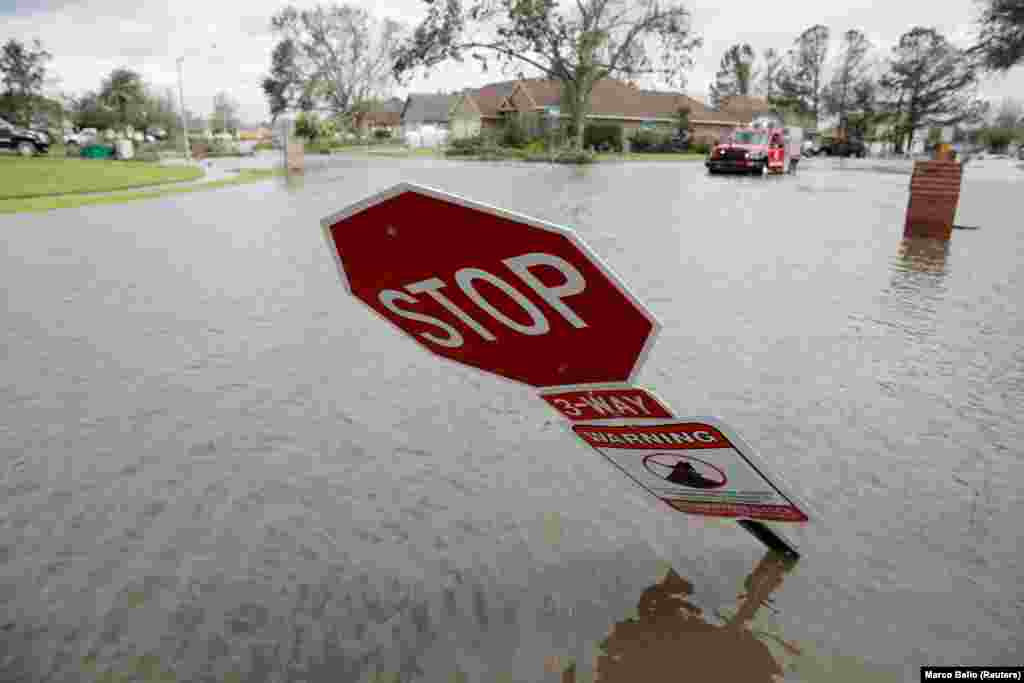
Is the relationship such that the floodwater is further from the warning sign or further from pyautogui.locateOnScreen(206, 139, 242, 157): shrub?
pyautogui.locateOnScreen(206, 139, 242, 157): shrub

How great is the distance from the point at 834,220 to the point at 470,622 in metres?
13.8

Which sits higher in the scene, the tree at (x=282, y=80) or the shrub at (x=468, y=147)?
the tree at (x=282, y=80)

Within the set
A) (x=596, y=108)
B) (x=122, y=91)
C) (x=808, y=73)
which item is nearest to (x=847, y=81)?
(x=808, y=73)

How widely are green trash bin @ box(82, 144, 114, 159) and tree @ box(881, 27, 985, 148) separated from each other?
3135 inches

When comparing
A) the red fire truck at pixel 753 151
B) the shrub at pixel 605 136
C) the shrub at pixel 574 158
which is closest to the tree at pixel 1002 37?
the red fire truck at pixel 753 151

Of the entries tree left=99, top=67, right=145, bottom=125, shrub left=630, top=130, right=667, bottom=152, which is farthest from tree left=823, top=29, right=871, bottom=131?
tree left=99, top=67, right=145, bottom=125

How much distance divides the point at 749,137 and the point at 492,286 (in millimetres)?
30029

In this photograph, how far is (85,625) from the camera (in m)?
2.31

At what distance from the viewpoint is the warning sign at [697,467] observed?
186 cm

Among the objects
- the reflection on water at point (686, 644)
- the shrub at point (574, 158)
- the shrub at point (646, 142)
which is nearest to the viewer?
the reflection on water at point (686, 644)

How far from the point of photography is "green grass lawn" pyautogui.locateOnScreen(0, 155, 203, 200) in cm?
1850

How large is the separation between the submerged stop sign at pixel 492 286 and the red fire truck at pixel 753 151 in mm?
28591

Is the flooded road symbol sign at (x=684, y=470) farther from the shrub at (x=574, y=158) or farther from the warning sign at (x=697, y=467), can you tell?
the shrub at (x=574, y=158)

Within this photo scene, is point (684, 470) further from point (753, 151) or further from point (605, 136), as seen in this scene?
point (605, 136)
